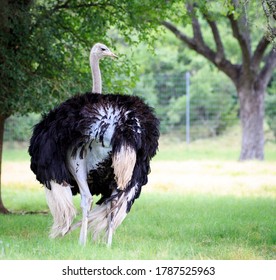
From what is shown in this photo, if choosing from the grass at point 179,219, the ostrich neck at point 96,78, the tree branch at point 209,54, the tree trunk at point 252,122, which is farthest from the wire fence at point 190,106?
the ostrich neck at point 96,78

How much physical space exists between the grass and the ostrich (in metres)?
0.33

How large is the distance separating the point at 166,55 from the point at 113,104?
2635 centimetres

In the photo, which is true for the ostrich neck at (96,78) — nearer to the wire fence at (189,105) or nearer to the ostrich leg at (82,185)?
the ostrich leg at (82,185)

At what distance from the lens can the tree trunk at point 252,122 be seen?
75.1 ft

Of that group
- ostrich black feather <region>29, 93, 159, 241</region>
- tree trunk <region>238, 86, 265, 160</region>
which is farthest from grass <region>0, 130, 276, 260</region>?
tree trunk <region>238, 86, 265, 160</region>

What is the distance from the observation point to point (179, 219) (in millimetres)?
10680

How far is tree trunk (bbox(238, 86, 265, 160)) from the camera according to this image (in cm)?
2289

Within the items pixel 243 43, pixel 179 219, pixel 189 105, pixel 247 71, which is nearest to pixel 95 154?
pixel 179 219

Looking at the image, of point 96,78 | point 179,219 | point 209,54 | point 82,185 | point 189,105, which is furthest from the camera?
point 189,105

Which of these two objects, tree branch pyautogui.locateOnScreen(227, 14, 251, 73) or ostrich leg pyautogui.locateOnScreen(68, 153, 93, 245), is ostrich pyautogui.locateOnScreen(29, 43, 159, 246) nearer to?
ostrich leg pyautogui.locateOnScreen(68, 153, 93, 245)

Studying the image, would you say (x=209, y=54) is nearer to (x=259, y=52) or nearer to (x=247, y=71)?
(x=247, y=71)

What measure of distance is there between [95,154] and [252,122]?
51.8 ft

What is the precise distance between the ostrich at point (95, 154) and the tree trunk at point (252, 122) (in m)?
15.1

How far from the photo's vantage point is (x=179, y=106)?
30.7 metres
